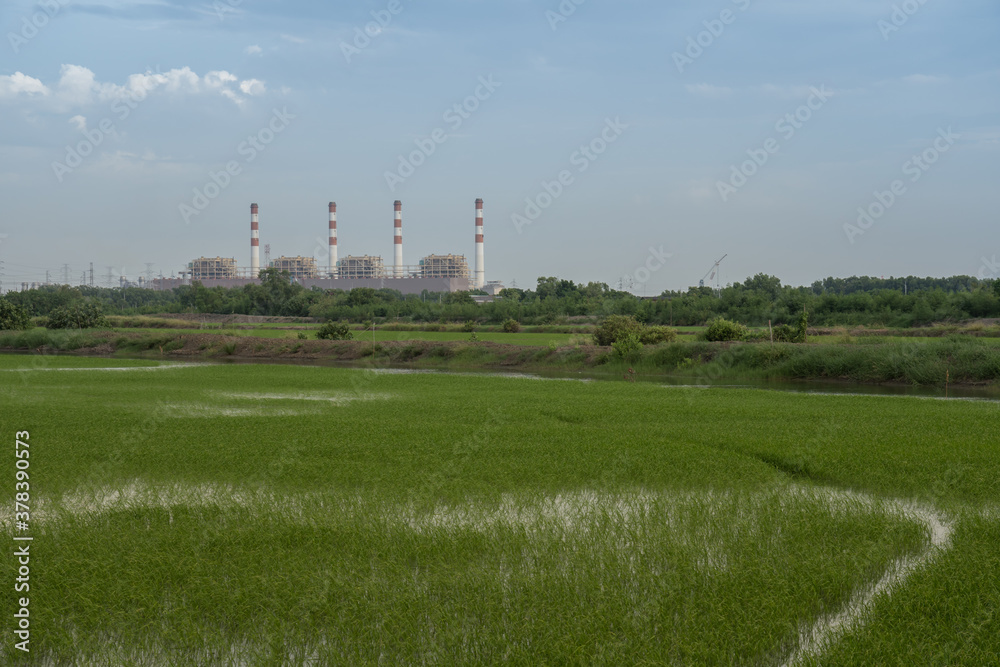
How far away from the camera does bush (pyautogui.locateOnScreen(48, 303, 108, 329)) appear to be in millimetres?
51344

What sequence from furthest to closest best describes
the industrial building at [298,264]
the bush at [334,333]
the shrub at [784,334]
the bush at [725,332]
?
the industrial building at [298,264] < the bush at [334,333] < the bush at [725,332] < the shrub at [784,334]

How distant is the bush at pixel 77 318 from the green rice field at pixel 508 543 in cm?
4213

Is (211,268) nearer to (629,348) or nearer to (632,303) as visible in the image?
(632,303)

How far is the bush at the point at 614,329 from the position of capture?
34688mm

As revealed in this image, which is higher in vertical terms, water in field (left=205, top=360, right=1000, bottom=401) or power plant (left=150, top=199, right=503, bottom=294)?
power plant (left=150, top=199, right=503, bottom=294)

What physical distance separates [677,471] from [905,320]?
1728 inches

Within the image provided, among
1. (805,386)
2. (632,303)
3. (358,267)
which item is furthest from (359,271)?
(805,386)

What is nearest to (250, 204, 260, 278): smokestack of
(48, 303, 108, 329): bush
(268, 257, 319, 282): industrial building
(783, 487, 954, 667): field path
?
(268, 257, 319, 282): industrial building

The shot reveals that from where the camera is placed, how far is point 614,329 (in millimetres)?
35281

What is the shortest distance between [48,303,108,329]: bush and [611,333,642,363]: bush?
125 ft

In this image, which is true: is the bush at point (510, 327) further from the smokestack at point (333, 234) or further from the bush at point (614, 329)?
the smokestack at point (333, 234)

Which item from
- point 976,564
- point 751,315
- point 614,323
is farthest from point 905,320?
point 976,564

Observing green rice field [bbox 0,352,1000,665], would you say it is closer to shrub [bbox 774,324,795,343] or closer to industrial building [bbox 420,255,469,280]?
shrub [bbox 774,324,795,343]

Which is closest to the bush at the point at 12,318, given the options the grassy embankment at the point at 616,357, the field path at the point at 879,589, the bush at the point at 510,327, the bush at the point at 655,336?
the grassy embankment at the point at 616,357
